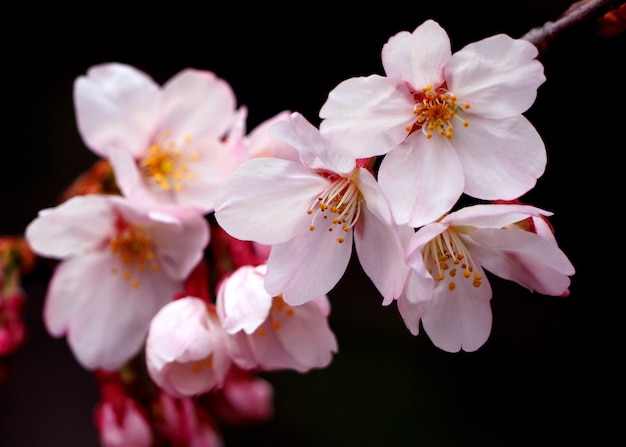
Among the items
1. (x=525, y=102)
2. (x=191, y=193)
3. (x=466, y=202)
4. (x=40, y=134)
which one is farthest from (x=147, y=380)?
(x=40, y=134)

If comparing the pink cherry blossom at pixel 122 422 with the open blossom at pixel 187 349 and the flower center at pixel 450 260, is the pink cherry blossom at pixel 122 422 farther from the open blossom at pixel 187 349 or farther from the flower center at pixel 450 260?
the flower center at pixel 450 260

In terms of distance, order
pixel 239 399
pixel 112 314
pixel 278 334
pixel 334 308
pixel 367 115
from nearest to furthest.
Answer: pixel 367 115 → pixel 278 334 → pixel 112 314 → pixel 239 399 → pixel 334 308

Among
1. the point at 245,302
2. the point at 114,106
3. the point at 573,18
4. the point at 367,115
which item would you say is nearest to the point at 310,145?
the point at 367,115

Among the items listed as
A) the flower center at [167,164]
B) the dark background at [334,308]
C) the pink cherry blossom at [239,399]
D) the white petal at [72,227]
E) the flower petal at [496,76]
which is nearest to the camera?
the flower petal at [496,76]

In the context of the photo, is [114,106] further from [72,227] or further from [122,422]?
[122,422]

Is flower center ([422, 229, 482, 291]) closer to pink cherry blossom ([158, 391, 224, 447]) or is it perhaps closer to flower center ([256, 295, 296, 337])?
flower center ([256, 295, 296, 337])

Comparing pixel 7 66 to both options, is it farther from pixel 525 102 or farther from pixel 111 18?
pixel 525 102

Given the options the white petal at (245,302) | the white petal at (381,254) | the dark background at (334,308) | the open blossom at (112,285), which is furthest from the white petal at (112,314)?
the dark background at (334,308)
